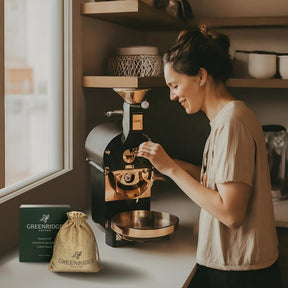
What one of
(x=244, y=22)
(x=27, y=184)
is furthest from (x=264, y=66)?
(x=27, y=184)

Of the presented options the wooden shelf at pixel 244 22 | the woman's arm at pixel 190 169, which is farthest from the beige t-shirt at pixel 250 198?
the wooden shelf at pixel 244 22

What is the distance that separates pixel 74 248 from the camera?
1.40 metres

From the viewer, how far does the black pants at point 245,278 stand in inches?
59.6

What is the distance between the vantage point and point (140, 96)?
1.69 m

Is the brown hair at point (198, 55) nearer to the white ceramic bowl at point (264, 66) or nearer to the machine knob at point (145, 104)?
the machine knob at point (145, 104)

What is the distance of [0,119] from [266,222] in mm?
912

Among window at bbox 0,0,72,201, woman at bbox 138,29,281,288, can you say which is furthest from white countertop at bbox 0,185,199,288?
window at bbox 0,0,72,201

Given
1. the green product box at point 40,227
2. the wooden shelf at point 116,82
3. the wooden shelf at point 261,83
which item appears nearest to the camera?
the green product box at point 40,227

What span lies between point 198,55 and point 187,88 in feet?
0.36

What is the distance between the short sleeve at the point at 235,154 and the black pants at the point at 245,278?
288 mm

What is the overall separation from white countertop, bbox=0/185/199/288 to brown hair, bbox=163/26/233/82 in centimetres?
58

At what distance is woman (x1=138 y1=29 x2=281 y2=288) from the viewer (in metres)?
1.44

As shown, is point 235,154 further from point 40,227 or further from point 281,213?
point 281,213

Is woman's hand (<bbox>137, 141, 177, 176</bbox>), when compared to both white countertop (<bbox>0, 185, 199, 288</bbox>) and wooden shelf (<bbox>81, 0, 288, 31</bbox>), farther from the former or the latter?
wooden shelf (<bbox>81, 0, 288, 31</bbox>)
